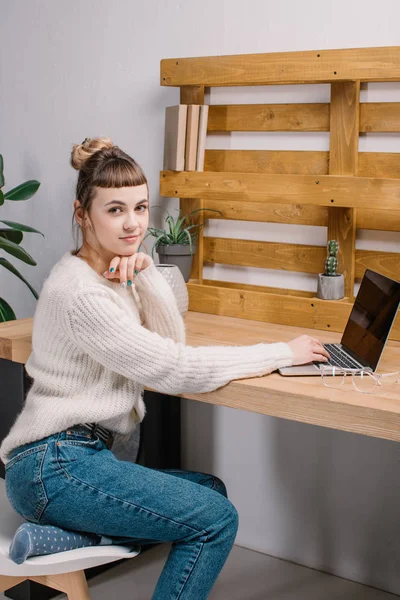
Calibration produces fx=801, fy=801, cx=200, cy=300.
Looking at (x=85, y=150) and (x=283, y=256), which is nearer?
(x=85, y=150)

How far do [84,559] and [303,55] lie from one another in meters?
1.50

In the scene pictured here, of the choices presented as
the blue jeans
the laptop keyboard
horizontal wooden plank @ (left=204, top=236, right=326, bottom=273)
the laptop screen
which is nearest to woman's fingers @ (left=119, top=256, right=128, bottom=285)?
the blue jeans

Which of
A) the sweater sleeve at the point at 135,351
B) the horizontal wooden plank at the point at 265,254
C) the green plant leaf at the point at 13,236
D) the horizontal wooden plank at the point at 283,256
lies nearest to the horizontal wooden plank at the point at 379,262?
the horizontal wooden plank at the point at 283,256

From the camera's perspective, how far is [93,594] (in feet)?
7.98

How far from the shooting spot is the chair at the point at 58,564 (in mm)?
1553

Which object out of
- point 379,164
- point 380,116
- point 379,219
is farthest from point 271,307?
point 380,116

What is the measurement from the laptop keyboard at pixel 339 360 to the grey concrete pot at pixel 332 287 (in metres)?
0.33

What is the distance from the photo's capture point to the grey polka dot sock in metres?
1.53

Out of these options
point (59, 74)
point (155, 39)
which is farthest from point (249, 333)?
point (59, 74)

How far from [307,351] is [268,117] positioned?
94cm

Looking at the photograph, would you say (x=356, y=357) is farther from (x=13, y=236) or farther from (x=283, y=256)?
(x=13, y=236)

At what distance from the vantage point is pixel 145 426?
270 cm

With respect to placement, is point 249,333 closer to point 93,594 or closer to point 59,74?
point 93,594

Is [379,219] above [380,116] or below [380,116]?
below
